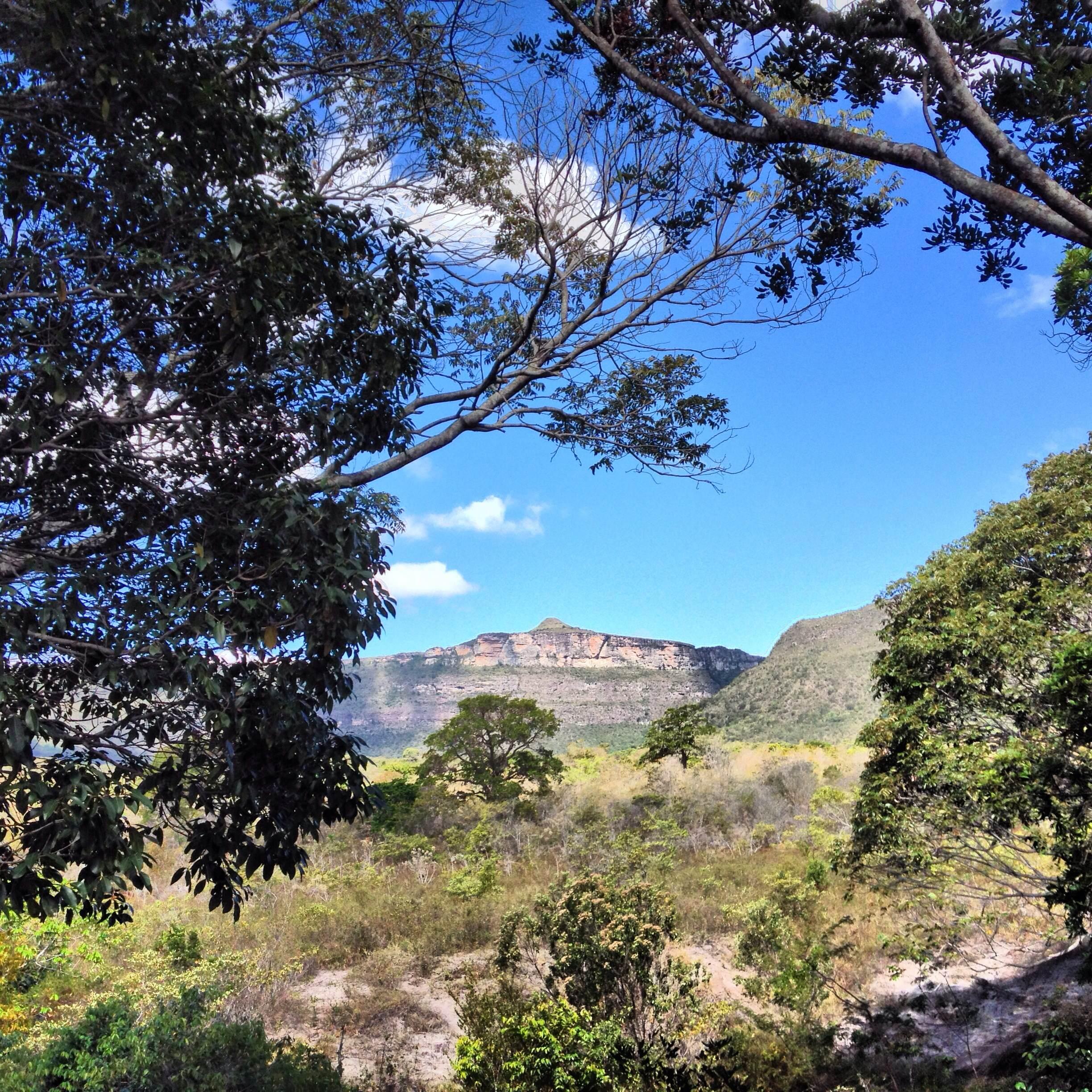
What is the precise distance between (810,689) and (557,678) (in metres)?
30.0

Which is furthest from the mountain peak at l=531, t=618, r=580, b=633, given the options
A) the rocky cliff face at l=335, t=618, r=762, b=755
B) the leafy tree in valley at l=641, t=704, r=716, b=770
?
the leafy tree in valley at l=641, t=704, r=716, b=770

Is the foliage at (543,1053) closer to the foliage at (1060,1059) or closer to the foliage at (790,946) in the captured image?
the foliage at (1060,1059)

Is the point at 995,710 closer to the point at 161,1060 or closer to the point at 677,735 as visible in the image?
the point at 161,1060

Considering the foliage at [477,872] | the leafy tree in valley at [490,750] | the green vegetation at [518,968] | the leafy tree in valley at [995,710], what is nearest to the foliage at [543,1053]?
the green vegetation at [518,968]

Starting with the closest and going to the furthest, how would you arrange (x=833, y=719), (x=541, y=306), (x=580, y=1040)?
1. (x=580, y=1040)
2. (x=541, y=306)
3. (x=833, y=719)

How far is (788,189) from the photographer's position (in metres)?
5.24

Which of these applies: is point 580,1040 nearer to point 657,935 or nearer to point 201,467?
point 657,935

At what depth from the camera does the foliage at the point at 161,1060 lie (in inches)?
147

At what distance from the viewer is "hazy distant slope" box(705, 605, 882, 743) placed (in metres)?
34.1

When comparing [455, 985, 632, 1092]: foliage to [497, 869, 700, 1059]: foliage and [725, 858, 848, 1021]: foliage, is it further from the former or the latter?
[725, 858, 848, 1021]: foliage

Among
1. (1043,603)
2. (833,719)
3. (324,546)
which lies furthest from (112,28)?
(833,719)

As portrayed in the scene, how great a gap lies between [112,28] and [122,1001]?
20.0 ft

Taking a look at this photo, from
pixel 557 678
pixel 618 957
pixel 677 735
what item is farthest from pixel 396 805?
pixel 557 678

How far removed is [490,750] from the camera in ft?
59.6
